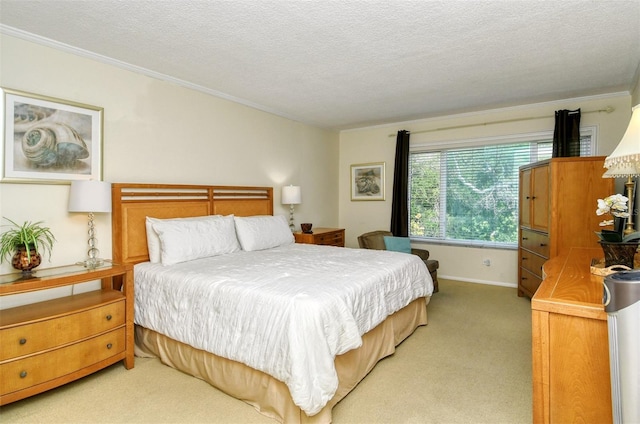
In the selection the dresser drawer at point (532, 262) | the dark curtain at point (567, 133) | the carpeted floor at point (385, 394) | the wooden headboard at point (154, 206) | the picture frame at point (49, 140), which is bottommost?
the carpeted floor at point (385, 394)

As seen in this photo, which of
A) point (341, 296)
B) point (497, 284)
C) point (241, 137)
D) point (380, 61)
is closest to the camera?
point (341, 296)

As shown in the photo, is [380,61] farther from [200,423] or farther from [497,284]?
[497,284]

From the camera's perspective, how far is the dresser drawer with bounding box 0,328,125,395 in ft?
6.62

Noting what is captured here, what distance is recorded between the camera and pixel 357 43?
2.67 metres

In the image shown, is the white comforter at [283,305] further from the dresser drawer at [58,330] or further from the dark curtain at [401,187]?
the dark curtain at [401,187]

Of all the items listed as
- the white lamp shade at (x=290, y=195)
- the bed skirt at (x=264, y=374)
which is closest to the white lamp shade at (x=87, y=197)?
the bed skirt at (x=264, y=374)

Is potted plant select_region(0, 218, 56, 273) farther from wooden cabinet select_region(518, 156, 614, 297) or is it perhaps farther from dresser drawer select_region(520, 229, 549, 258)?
dresser drawer select_region(520, 229, 549, 258)

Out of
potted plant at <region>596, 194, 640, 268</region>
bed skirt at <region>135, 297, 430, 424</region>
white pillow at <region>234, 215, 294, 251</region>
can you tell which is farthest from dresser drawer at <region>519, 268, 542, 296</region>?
white pillow at <region>234, 215, 294, 251</region>

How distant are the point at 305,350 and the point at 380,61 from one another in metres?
2.56

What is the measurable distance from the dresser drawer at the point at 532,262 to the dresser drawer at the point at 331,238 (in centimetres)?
254

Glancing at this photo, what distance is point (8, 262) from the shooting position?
2.45 meters

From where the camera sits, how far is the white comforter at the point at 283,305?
6.00 feet

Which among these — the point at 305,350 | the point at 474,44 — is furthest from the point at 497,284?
the point at 305,350

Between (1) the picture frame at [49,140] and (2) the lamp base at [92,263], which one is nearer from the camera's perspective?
(1) the picture frame at [49,140]
